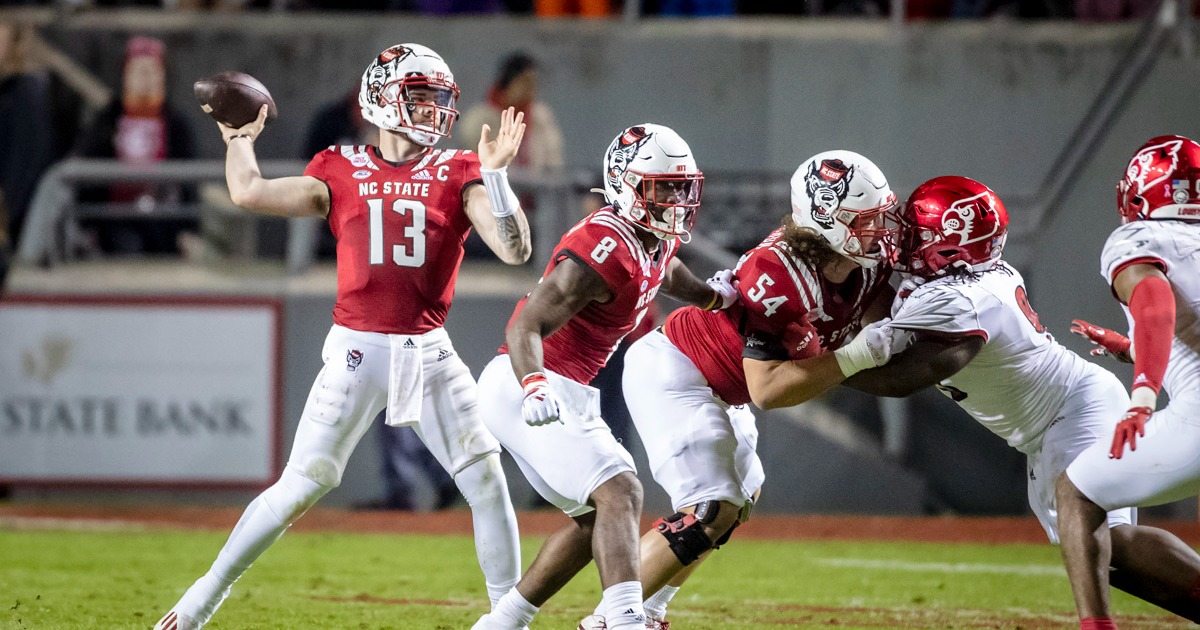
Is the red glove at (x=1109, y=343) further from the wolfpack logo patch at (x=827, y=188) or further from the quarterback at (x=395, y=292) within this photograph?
the quarterback at (x=395, y=292)

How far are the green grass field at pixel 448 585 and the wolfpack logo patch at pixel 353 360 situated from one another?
50.9 inches

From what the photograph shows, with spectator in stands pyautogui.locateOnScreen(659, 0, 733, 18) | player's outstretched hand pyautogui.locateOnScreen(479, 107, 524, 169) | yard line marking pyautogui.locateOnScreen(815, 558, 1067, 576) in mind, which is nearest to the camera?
player's outstretched hand pyautogui.locateOnScreen(479, 107, 524, 169)

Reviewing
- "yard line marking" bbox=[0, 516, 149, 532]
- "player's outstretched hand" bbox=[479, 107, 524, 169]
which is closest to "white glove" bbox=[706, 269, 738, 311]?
"player's outstretched hand" bbox=[479, 107, 524, 169]

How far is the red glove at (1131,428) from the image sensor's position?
4.07m

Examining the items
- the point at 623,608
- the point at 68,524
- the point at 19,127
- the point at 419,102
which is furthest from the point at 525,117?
the point at 623,608

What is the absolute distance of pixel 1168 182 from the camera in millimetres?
4387

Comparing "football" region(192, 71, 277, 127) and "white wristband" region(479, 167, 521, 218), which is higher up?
"football" region(192, 71, 277, 127)

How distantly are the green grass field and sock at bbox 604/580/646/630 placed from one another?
1391 mm

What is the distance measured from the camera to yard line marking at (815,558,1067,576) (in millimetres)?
7641

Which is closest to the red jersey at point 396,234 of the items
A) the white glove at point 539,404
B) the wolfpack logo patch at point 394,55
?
the wolfpack logo patch at point 394,55

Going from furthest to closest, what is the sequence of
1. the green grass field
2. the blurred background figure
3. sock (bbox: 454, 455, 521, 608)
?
the blurred background figure < the green grass field < sock (bbox: 454, 455, 521, 608)

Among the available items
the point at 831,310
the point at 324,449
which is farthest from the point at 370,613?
the point at 831,310

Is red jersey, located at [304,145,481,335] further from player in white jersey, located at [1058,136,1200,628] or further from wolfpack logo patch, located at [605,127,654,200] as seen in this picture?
player in white jersey, located at [1058,136,1200,628]

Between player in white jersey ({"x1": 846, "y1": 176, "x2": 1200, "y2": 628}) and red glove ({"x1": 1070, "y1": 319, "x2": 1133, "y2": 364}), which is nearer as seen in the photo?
player in white jersey ({"x1": 846, "y1": 176, "x2": 1200, "y2": 628})
